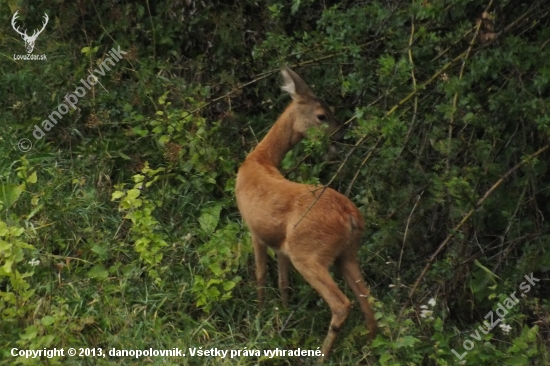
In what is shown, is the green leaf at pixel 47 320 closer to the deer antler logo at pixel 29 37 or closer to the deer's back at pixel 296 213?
the deer's back at pixel 296 213

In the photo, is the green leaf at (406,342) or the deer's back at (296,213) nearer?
A: the green leaf at (406,342)

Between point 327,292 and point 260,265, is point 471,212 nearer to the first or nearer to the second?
point 327,292

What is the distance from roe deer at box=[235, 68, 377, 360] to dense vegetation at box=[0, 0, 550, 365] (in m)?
0.16

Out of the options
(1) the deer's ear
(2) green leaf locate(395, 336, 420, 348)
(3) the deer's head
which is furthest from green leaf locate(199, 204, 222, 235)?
(2) green leaf locate(395, 336, 420, 348)

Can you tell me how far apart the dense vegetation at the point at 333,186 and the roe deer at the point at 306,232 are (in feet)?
0.53

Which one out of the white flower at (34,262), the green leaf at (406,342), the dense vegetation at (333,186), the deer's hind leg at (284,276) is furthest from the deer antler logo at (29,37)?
the green leaf at (406,342)

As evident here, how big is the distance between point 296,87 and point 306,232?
1399mm

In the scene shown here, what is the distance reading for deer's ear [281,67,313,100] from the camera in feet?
23.8

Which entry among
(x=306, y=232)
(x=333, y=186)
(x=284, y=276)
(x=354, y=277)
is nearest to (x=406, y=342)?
(x=354, y=277)

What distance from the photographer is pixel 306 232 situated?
6.21 m

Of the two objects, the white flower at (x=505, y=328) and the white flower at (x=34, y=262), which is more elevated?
the white flower at (x=34, y=262)

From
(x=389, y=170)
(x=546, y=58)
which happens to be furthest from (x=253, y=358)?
(x=546, y=58)

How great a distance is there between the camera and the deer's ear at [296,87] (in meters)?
Result: 7.26

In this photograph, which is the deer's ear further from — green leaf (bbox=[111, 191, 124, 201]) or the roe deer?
green leaf (bbox=[111, 191, 124, 201])
